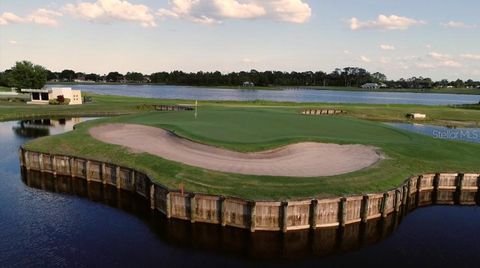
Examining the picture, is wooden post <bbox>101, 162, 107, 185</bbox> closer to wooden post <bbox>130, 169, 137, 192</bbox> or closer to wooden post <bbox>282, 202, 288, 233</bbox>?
wooden post <bbox>130, 169, 137, 192</bbox>

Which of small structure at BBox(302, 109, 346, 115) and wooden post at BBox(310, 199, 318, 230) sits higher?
small structure at BBox(302, 109, 346, 115)

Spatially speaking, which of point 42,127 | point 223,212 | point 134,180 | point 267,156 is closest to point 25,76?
point 42,127

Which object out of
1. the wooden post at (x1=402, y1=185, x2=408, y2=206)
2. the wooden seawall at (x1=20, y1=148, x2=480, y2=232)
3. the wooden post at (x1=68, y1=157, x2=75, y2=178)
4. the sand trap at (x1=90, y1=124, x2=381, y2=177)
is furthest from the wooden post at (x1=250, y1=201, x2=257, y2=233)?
the wooden post at (x1=68, y1=157, x2=75, y2=178)

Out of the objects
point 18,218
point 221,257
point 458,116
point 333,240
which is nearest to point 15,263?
point 18,218

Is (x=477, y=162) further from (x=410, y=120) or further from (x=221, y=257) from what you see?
(x=410, y=120)

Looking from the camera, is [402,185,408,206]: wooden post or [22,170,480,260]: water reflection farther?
[402,185,408,206]: wooden post

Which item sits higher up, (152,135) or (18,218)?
(152,135)

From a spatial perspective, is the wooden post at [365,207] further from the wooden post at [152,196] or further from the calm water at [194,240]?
the wooden post at [152,196]
